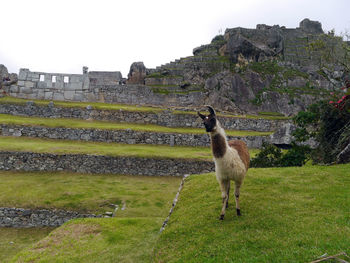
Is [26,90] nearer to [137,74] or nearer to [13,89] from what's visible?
[13,89]

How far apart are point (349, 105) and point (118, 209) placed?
1005cm

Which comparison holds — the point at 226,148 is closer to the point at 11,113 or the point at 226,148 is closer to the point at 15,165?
the point at 15,165

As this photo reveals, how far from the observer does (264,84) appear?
30375mm

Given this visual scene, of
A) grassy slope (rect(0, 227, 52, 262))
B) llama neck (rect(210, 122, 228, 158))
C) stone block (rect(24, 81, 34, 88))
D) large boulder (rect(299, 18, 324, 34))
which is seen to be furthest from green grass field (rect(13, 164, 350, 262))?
large boulder (rect(299, 18, 324, 34))

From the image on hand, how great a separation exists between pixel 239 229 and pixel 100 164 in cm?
1154

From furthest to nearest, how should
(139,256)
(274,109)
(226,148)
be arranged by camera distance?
(274,109)
(139,256)
(226,148)

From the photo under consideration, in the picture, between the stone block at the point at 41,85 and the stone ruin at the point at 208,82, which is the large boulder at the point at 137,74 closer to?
the stone ruin at the point at 208,82

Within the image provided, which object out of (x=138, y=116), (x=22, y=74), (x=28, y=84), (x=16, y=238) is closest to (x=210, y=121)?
(x=16, y=238)

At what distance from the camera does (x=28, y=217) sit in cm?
1023

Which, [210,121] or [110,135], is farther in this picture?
[110,135]

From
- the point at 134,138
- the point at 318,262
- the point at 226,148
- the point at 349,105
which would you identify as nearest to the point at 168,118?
the point at 134,138

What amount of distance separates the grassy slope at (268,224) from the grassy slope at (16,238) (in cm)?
576

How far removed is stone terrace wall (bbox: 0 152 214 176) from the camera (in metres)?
14.4

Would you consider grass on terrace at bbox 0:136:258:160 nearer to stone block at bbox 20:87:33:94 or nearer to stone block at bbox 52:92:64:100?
stone block at bbox 52:92:64:100
